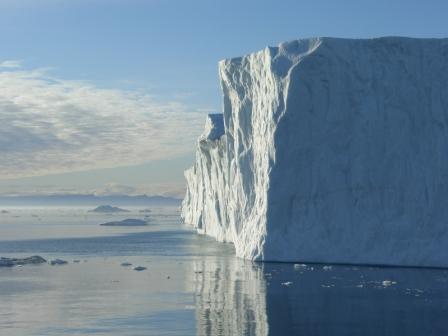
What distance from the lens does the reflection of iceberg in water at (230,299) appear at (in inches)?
677

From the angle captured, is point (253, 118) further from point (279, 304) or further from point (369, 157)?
point (279, 304)

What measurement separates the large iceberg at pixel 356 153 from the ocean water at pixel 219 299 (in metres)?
0.94

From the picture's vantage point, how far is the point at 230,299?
21.2 meters

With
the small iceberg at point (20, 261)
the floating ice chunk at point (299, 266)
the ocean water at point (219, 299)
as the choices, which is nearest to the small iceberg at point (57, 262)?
the ocean water at point (219, 299)

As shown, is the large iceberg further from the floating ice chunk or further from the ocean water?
the ocean water

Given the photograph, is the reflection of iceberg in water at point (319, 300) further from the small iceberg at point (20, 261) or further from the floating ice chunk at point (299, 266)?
the small iceberg at point (20, 261)

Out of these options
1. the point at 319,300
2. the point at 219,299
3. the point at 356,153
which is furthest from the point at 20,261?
the point at 319,300

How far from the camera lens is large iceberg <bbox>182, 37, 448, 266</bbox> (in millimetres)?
27297

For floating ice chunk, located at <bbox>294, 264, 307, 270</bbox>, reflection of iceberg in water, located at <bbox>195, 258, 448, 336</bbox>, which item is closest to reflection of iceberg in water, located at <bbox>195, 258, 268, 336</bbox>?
reflection of iceberg in water, located at <bbox>195, 258, 448, 336</bbox>

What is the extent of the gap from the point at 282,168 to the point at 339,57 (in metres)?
4.36

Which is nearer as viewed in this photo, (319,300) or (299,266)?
(319,300)

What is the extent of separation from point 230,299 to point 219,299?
287 mm

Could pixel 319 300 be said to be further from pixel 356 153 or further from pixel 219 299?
pixel 356 153

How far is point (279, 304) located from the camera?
20.4 metres
